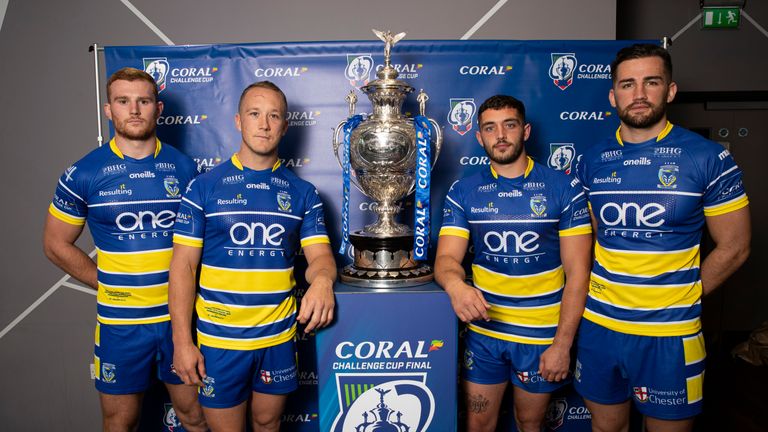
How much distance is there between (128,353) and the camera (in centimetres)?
178

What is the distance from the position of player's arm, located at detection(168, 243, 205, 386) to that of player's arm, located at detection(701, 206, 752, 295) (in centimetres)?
174

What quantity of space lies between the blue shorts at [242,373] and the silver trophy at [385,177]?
37cm

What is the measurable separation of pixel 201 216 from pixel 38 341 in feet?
6.01

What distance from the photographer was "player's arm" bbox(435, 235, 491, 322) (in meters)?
1.45

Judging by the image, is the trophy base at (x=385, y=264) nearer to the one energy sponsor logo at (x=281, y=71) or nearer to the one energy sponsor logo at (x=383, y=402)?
the one energy sponsor logo at (x=383, y=402)

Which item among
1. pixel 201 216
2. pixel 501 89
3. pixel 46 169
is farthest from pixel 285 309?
pixel 46 169

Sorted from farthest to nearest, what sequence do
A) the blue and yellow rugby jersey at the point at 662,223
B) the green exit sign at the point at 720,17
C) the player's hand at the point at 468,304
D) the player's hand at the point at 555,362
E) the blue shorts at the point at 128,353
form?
the green exit sign at the point at 720,17, the blue shorts at the point at 128,353, the player's hand at the point at 555,362, the blue and yellow rugby jersey at the point at 662,223, the player's hand at the point at 468,304

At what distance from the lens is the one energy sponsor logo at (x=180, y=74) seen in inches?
94.7

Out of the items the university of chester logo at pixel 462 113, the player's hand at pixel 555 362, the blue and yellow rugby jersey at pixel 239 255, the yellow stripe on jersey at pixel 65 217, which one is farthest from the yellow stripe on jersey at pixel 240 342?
the university of chester logo at pixel 462 113

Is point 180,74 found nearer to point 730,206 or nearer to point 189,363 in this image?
point 189,363

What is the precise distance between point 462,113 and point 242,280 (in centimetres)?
139

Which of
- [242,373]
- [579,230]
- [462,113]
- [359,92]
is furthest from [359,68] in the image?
[242,373]

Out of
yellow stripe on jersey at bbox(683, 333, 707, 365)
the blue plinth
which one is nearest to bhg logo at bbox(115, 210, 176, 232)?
the blue plinth

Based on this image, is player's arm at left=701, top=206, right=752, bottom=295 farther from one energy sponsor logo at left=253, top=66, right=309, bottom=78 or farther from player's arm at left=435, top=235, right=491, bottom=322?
one energy sponsor logo at left=253, top=66, right=309, bottom=78
